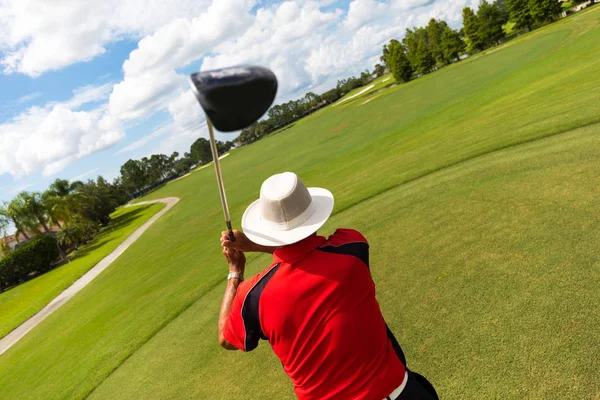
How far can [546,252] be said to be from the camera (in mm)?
4668

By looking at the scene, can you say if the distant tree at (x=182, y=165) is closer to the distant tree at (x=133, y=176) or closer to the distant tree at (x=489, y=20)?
the distant tree at (x=133, y=176)

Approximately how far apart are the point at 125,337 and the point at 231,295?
306 inches

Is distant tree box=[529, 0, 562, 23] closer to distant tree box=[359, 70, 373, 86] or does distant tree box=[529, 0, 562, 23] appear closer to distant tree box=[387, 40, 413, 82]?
distant tree box=[387, 40, 413, 82]

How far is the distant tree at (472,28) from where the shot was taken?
66.6 metres

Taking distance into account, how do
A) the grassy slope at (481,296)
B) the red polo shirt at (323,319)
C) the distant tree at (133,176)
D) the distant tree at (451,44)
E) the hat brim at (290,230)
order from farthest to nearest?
the distant tree at (133,176)
the distant tree at (451,44)
the grassy slope at (481,296)
the hat brim at (290,230)
the red polo shirt at (323,319)

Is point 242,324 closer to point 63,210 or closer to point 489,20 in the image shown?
point 63,210

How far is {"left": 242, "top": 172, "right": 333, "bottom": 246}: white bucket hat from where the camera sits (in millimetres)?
2168

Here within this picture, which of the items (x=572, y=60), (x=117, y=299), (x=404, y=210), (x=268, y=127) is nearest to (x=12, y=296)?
(x=117, y=299)

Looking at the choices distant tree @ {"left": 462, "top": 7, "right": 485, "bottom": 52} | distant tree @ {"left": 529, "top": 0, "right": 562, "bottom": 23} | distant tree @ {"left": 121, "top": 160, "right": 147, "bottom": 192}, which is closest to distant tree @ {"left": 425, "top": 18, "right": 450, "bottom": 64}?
distant tree @ {"left": 462, "top": 7, "right": 485, "bottom": 52}

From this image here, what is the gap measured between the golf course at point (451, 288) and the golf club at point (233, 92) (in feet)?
10.2

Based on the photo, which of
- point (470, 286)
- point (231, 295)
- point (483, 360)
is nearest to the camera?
point (231, 295)

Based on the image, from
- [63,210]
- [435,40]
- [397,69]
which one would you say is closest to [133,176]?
[63,210]

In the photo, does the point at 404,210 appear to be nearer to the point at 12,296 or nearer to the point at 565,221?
the point at 565,221

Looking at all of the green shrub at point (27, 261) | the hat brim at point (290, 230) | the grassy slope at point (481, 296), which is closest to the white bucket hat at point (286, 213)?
the hat brim at point (290, 230)
